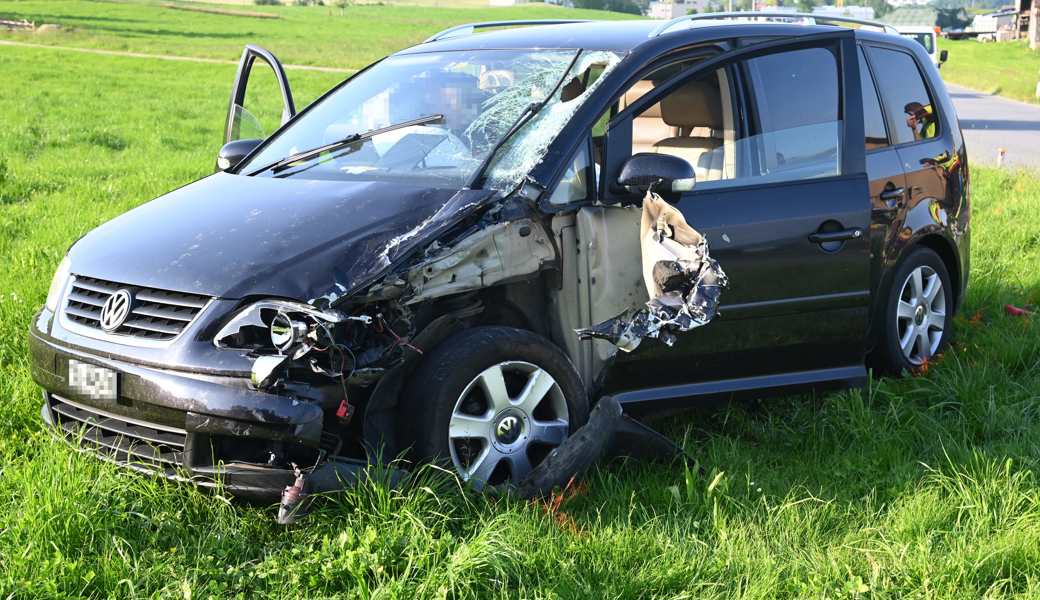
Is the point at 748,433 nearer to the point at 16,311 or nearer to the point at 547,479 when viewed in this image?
the point at 547,479

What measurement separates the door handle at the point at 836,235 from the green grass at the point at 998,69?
2476 cm

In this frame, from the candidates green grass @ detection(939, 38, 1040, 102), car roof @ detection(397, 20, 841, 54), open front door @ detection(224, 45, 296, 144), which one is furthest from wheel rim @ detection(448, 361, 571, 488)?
green grass @ detection(939, 38, 1040, 102)

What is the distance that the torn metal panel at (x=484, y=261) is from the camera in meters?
3.65

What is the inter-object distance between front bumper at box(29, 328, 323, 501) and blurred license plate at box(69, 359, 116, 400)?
0.9 inches

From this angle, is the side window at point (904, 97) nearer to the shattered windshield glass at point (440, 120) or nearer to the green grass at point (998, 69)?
the shattered windshield glass at point (440, 120)

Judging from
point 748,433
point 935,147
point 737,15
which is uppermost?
point 737,15

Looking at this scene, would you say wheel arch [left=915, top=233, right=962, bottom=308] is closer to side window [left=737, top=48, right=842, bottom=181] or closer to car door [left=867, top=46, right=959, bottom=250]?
car door [left=867, top=46, right=959, bottom=250]

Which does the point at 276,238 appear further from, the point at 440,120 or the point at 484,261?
the point at 440,120

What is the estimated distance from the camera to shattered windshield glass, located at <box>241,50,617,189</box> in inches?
166

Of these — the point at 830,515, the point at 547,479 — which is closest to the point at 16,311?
the point at 547,479

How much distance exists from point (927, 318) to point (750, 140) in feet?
4.82

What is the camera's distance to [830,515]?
12.1ft

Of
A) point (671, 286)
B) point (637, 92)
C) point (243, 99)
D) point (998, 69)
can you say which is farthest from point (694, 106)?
point (998, 69)

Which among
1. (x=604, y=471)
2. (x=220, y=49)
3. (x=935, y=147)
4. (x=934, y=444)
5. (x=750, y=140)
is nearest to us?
(x=604, y=471)
